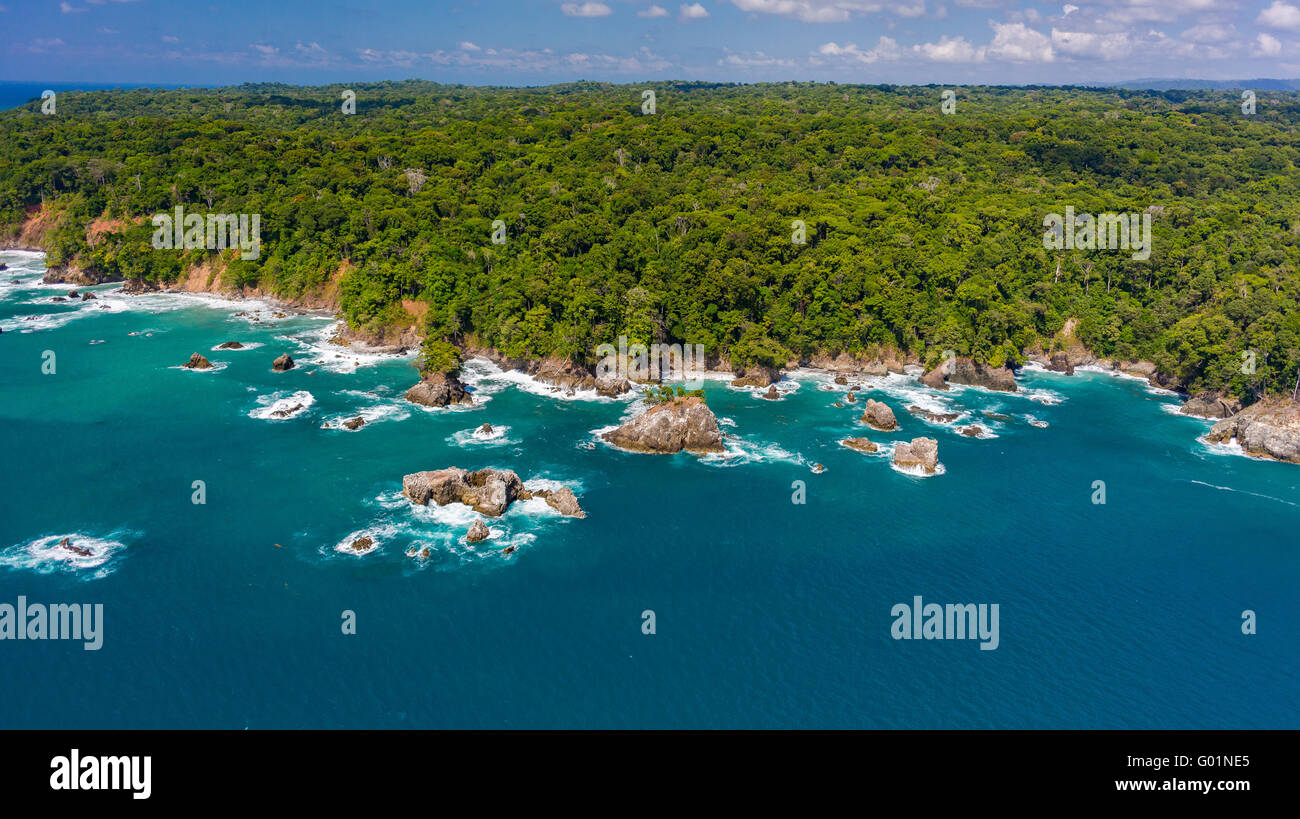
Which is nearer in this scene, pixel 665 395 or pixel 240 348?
pixel 665 395

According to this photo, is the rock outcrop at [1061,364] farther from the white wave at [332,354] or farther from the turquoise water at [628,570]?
the white wave at [332,354]

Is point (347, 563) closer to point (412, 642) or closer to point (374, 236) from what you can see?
point (412, 642)

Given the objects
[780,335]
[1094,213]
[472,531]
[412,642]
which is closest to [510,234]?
[780,335]

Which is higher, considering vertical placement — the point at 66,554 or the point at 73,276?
the point at 73,276

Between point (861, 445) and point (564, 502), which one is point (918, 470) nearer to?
point (861, 445)

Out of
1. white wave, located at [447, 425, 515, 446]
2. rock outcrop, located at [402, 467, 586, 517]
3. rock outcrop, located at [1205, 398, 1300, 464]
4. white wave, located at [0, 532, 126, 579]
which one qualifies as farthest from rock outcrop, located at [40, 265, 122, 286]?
rock outcrop, located at [1205, 398, 1300, 464]

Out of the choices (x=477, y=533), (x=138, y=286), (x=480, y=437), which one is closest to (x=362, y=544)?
Answer: (x=477, y=533)

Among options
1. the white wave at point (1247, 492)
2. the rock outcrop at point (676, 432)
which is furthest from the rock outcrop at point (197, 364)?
the white wave at point (1247, 492)
